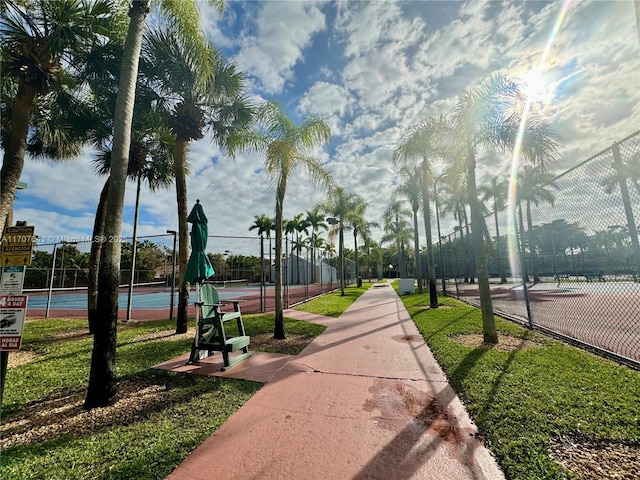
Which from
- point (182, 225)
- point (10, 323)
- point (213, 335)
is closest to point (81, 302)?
point (182, 225)

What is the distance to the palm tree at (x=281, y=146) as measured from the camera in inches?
255

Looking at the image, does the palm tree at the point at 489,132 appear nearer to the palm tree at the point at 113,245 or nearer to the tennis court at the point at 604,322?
the tennis court at the point at 604,322

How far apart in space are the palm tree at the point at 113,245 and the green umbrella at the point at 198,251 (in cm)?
160

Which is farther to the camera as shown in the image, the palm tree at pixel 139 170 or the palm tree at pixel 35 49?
the palm tree at pixel 139 170

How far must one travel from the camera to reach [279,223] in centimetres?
670

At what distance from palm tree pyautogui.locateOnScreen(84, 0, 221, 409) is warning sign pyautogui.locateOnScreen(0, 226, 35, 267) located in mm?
605

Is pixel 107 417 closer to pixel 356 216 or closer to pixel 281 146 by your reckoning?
pixel 281 146

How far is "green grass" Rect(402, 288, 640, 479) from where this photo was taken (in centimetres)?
227

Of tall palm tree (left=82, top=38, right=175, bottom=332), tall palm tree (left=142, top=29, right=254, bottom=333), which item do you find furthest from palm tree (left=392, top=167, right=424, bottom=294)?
tall palm tree (left=82, top=38, right=175, bottom=332)

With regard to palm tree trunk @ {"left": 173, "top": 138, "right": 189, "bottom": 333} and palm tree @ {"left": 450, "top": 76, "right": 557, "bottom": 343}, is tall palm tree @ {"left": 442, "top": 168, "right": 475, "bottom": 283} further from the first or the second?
A: palm tree trunk @ {"left": 173, "top": 138, "right": 189, "bottom": 333}

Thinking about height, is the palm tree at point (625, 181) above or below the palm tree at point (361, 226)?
below

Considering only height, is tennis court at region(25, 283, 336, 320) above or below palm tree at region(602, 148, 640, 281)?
below

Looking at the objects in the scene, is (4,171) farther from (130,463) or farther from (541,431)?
(541,431)

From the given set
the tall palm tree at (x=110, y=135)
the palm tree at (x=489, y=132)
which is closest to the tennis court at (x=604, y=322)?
the palm tree at (x=489, y=132)
